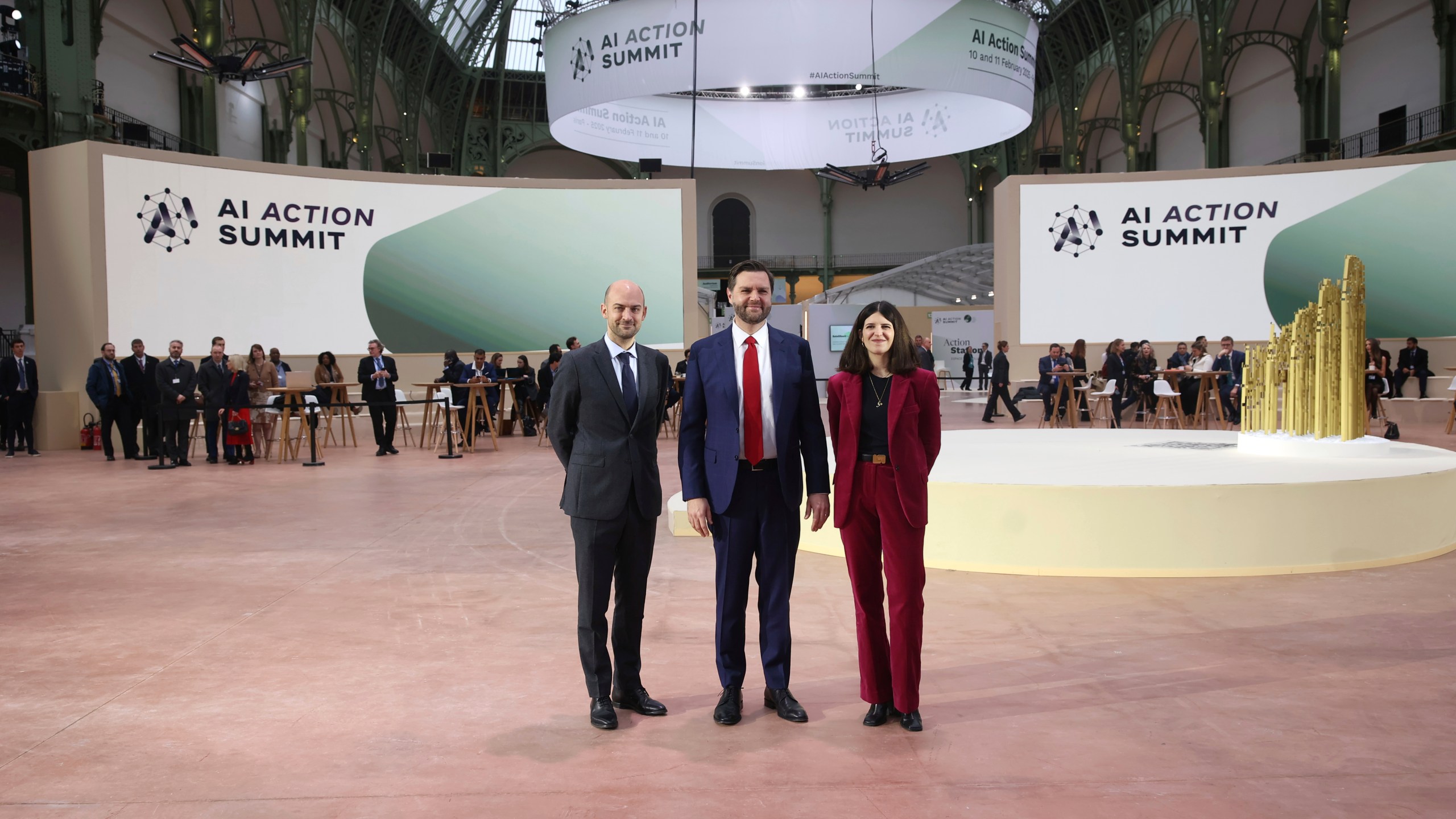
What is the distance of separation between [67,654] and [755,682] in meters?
2.43

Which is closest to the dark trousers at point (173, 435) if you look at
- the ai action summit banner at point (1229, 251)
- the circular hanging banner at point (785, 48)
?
the circular hanging banner at point (785, 48)

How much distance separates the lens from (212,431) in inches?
423

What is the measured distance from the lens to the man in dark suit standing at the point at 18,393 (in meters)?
11.5

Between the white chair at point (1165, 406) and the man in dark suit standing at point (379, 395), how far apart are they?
901cm

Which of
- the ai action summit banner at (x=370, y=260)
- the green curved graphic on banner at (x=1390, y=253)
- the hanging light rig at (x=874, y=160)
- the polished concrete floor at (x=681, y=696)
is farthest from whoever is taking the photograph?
the green curved graphic on banner at (x=1390, y=253)

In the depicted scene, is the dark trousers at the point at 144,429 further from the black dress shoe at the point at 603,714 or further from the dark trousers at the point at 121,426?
the black dress shoe at the point at 603,714

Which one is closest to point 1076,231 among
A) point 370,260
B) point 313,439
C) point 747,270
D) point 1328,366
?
point 1328,366

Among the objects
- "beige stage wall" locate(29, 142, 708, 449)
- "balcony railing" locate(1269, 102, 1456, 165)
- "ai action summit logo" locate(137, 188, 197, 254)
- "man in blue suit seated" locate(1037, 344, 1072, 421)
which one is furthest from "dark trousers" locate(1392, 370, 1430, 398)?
"ai action summit logo" locate(137, 188, 197, 254)

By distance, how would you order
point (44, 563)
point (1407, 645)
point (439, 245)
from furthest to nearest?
point (439, 245) → point (44, 563) → point (1407, 645)

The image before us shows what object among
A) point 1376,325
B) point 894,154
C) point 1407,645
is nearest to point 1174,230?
point 1376,325

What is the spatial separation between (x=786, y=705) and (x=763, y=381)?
907 millimetres

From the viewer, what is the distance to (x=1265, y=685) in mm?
3072

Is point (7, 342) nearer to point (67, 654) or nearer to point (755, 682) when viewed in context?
point (67, 654)

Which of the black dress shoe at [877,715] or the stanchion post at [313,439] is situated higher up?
the stanchion post at [313,439]
